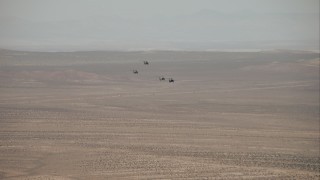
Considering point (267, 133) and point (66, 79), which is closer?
point (267, 133)

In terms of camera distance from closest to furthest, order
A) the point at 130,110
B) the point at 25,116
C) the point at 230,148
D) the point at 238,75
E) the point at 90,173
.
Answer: the point at 90,173
the point at 230,148
the point at 25,116
the point at 130,110
the point at 238,75

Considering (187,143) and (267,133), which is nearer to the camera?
(187,143)

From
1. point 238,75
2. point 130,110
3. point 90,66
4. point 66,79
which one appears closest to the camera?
point 130,110

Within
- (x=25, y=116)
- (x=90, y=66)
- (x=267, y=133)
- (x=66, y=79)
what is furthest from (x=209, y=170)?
(x=90, y=66)

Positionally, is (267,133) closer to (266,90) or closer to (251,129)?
(251,129)

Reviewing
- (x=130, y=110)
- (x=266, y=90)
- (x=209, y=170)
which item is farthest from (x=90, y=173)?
(x=266, y=90)

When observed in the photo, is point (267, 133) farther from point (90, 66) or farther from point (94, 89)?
point (90, 66)
